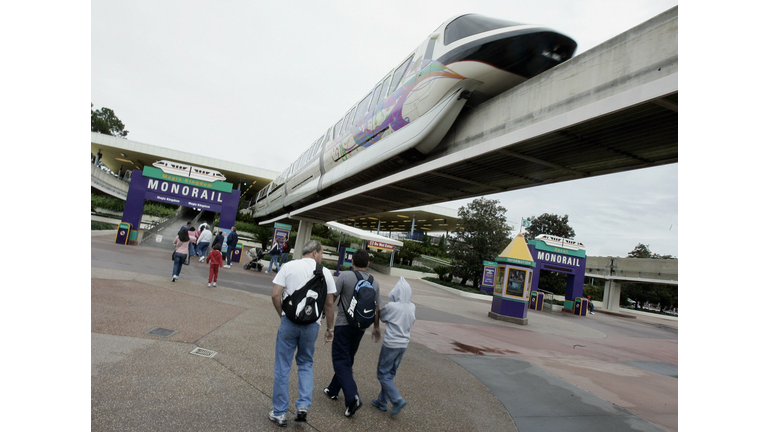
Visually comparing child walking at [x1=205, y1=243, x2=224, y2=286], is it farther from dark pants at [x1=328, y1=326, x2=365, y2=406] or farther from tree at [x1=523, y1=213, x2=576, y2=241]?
tree at [x1=523, y1=213, x2=576, y2=241]

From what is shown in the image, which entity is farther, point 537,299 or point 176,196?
point 537,299

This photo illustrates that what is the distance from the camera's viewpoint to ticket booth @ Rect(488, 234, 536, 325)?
12.8 meters

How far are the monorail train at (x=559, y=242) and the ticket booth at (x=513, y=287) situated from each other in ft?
30.8

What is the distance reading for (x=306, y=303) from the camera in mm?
3191

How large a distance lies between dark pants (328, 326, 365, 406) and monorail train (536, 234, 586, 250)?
813 inches

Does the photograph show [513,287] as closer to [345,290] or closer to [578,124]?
[578,124]

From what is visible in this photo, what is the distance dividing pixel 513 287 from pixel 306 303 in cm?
1132

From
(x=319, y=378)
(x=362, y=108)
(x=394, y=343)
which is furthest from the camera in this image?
(x=362, y=108)

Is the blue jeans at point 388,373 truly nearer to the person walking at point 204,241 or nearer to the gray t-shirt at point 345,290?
the gray t-shirt at point 345,290

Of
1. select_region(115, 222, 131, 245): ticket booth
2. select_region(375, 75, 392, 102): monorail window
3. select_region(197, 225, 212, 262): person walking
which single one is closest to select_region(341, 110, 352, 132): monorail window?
select_region(375, 75, 392, 102): monorail window

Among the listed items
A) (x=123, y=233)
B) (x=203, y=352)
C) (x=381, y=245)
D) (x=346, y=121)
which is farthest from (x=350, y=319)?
(x=381, y=245)

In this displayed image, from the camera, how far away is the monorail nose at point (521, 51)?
7078mm

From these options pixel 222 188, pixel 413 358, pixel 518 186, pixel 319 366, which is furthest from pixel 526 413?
pixel 222 188

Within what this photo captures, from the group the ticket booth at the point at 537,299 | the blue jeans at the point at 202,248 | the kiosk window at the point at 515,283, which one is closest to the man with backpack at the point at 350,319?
the kiosk window at the point at 515,283
